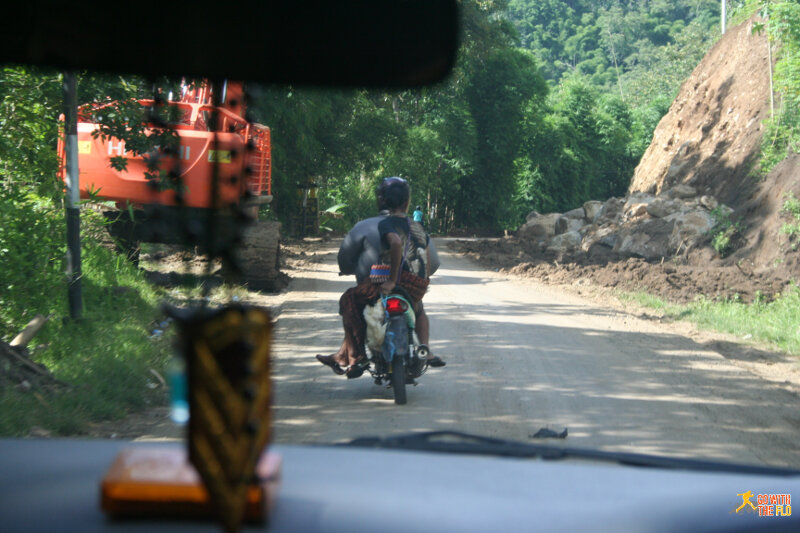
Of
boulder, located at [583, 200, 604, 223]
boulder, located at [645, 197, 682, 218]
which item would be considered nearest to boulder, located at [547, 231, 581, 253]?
boulder, located at [645, 197, 682, 218]

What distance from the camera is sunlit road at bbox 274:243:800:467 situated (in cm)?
568

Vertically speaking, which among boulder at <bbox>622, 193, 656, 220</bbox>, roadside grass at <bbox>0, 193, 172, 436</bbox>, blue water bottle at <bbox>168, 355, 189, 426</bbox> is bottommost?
roadside grass at <bbox>0, 193, 172, 436</bbox>

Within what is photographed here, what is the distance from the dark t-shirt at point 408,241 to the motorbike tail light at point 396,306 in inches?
14.3

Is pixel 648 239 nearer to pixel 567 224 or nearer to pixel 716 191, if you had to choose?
pixel 716 191

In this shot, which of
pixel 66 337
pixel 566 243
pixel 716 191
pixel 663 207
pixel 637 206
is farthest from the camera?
pixel 566 243

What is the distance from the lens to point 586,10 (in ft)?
357

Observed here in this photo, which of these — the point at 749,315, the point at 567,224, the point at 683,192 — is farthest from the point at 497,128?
the point at 749,315

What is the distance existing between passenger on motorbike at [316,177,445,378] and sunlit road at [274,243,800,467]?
324mm

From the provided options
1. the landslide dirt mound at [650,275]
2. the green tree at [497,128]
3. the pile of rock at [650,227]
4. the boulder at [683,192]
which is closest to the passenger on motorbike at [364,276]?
the landslide dirt mound at [650,275]

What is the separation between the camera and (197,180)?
135 inches

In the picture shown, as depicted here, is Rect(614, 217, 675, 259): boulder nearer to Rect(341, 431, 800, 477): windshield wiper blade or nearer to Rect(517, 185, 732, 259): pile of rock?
Rect(517, 185, 732, 259): pile of rock

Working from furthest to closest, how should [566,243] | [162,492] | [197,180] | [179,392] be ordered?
[566,243] < [197,180] < [162,492] < [179,392]

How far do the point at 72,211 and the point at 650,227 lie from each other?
46.2ft

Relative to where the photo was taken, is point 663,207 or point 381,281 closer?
point 381,281
